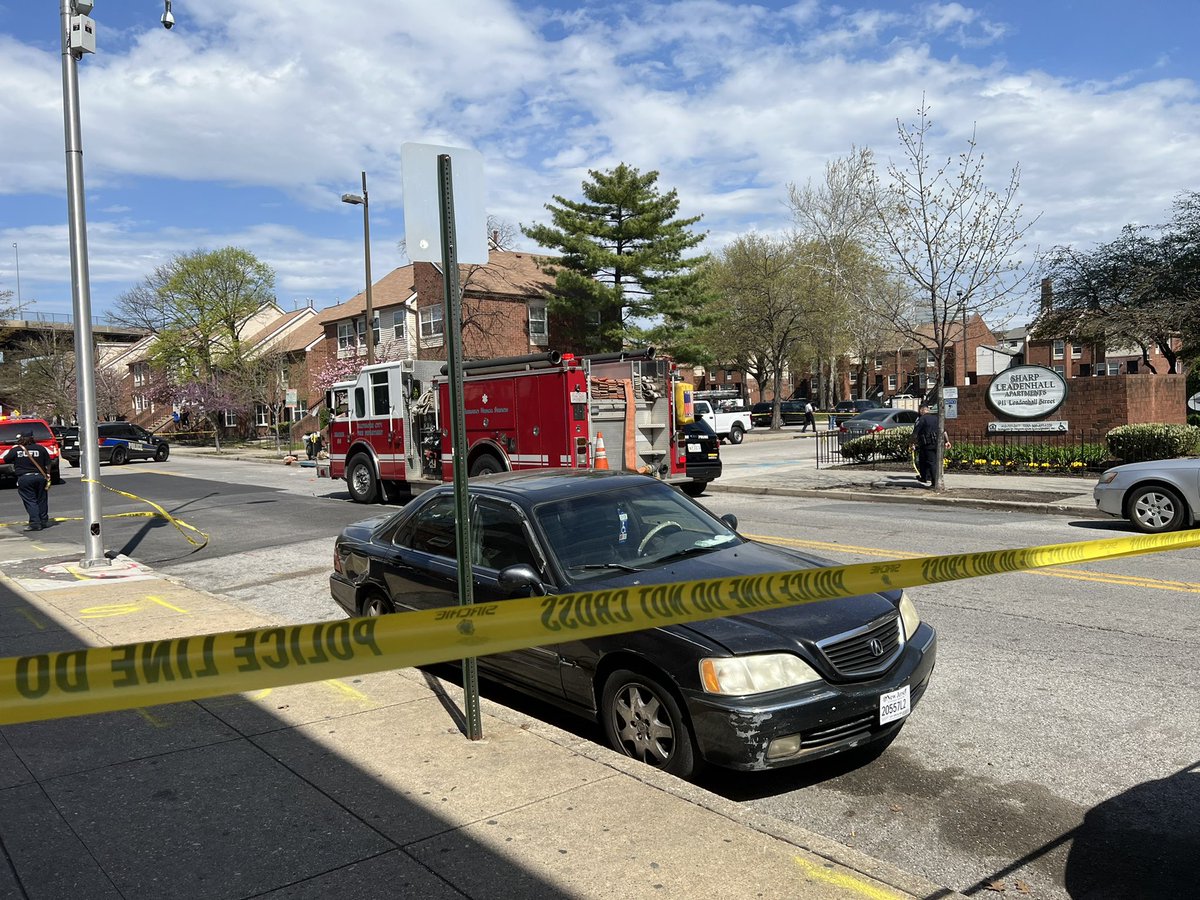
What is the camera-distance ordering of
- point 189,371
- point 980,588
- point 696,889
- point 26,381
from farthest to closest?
point 26,381
point 189,371
point 980,588
point 696,889

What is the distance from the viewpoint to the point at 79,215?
34.8ft

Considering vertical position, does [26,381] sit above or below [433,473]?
above

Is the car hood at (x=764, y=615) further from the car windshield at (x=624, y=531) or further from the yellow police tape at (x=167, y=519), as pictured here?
the yellow police tape at (x=167, y=519)

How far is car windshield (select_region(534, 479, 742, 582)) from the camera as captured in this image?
497 cm

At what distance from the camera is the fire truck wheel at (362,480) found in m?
17.8

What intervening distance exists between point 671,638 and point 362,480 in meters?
14.9

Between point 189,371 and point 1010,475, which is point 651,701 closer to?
Answer: point 1010,475

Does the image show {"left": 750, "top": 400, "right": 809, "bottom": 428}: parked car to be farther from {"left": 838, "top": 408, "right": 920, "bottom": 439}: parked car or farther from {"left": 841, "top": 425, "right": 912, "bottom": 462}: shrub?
{"left": 841, "top": 425, "right": 912, "bottom": 462}: shrub

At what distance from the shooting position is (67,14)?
34.5 ft

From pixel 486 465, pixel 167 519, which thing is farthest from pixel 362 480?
pixel 486 465

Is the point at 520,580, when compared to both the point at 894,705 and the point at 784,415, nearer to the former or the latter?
the point at 894,705

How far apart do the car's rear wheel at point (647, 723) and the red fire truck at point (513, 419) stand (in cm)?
882

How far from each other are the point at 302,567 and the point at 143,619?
329 cm

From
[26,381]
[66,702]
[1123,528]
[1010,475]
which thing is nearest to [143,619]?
[66,702]
